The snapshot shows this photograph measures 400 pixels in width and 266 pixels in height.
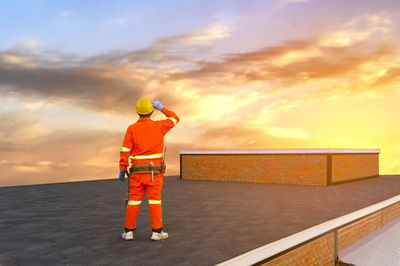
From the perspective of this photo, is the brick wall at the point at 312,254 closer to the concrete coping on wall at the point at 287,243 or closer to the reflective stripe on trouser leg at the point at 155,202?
the concrete coping on wall at the point at 287,243

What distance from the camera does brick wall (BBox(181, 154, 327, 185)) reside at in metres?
18.1

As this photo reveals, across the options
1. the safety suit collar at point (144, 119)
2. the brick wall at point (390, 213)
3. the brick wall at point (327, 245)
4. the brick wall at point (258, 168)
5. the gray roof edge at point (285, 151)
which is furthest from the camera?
the brick wall at point (258, 168)

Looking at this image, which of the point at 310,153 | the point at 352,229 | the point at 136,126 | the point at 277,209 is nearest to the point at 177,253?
the point at 136,126

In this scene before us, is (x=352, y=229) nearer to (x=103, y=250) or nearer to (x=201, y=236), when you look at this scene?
(x=201, y=236)

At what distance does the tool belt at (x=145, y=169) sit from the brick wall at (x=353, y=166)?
42.5 feet

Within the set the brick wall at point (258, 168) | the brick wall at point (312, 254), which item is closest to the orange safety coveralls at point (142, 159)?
the brick wall at point (312, 254)

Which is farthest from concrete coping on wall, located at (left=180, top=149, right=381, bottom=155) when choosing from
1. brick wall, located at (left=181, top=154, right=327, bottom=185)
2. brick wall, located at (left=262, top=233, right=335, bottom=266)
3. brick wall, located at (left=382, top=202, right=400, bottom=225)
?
brick wall, located at (left=262, top=233, right=335, bottom=266)

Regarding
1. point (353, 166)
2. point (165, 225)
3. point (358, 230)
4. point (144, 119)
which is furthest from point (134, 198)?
point (353, 166)

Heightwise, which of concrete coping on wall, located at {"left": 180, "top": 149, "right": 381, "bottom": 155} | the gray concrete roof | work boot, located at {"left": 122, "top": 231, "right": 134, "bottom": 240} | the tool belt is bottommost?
the gray concrete roof

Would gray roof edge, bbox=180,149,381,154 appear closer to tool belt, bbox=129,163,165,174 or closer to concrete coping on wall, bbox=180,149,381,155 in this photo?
concrete coping on wall, bbox=180,149,381,155

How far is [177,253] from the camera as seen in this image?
5.89m

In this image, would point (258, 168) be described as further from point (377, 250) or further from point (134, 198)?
point (134, 198)

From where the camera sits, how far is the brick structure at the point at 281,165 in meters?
17.9

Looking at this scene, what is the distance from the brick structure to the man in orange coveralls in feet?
40.1
